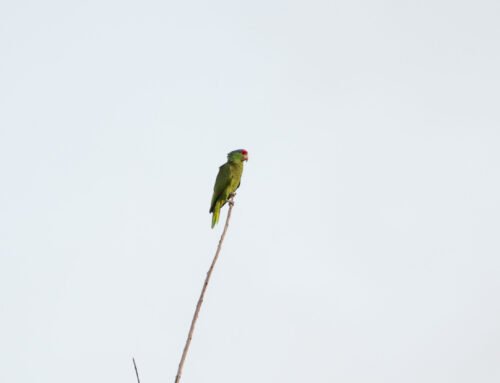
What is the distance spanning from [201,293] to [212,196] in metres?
8.98

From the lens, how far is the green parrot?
13.5 meters

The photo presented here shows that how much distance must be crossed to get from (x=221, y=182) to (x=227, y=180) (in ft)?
0.51

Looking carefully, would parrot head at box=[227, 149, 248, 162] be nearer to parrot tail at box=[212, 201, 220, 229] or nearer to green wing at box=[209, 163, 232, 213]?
green wing at box=[209, 163, 232, 213]

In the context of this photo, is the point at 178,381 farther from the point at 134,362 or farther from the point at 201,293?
the point at 201,293

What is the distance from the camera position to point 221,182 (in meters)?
13.7

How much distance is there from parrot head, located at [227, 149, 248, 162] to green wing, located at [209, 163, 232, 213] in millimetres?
233

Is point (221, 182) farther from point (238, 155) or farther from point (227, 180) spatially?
point (238, 155)

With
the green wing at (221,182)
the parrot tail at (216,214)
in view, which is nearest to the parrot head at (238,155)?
the green wing at (221,182)

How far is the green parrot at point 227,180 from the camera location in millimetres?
13453

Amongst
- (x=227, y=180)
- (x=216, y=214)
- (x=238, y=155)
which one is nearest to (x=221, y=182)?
(x=227, y=180)

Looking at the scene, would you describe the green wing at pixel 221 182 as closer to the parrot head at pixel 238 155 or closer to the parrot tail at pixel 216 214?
the parrot tail at pixel 216 214

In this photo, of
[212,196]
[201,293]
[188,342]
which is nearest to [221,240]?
[201,293]

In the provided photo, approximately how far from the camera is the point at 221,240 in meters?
5.15

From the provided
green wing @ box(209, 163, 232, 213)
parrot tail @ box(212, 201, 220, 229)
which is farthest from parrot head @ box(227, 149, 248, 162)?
parrot tail @ box(212, 201, 220, 229)
